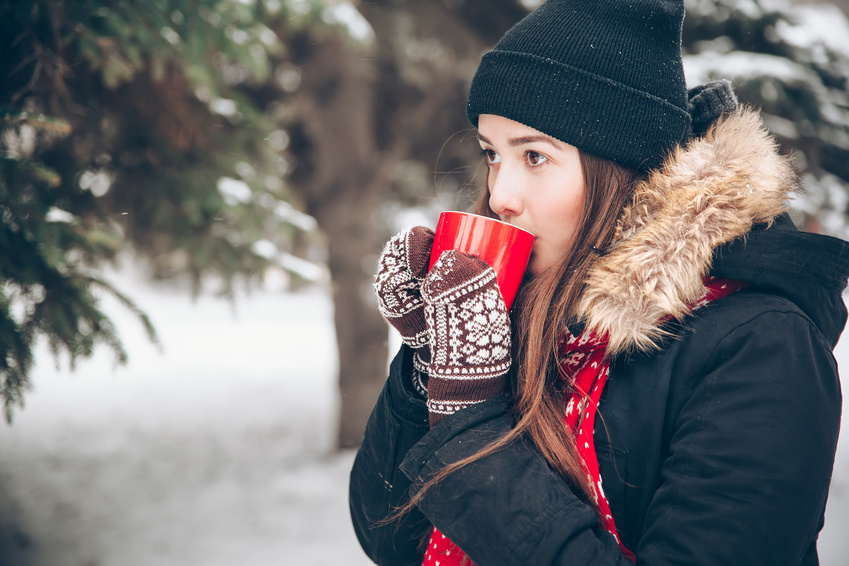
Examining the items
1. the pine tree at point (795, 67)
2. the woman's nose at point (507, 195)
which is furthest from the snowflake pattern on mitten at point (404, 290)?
the pine tree at point (795, 67)

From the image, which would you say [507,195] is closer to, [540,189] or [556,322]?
[540,189]

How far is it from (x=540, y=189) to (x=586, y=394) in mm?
487

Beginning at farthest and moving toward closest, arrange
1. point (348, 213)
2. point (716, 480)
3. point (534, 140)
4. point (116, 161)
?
point (348, 213), point (116, 161), point (534, 140), point (716, 480)

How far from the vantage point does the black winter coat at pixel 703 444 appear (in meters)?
0.98

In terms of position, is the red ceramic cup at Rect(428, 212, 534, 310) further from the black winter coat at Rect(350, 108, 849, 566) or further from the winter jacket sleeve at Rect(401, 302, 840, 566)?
the winter jacket sleeve at Rect(401, 302, 840, 566)

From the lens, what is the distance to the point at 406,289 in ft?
4.45

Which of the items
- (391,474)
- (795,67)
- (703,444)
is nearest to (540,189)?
(703,444)

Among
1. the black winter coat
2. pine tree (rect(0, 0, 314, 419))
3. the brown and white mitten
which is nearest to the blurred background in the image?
pine tree (rect(0, 0, 314, 419))

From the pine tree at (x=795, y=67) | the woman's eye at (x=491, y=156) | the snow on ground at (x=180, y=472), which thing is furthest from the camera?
the pine tree at (x=795, y=67)

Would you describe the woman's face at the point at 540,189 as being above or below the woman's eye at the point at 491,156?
below

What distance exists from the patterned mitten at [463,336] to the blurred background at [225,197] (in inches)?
36.9

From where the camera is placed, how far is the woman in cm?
101

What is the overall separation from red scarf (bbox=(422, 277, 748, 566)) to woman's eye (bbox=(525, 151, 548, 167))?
423 millimetres

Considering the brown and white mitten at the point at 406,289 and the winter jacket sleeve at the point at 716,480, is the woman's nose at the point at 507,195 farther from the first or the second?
the winter jacket sleeve at the point at 716,480
